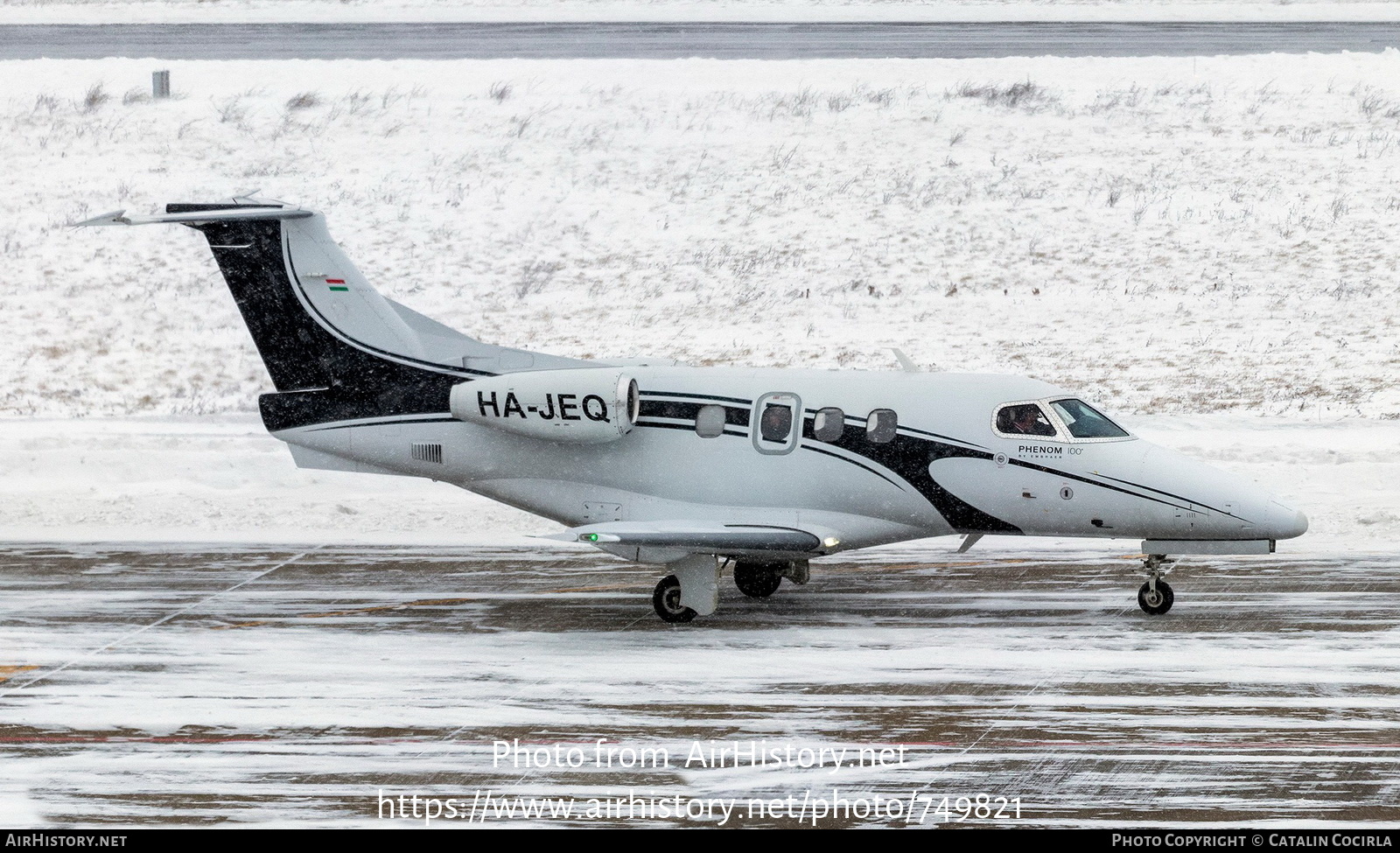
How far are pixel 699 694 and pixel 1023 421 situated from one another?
467cm

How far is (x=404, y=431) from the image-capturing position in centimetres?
1816

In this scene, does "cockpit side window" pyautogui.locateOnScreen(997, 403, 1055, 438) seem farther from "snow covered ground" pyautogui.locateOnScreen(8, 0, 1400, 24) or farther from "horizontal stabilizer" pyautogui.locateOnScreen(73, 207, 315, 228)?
"snow covered ground" pyautogui.locateOnScreen(8, 0, 1400, 24)

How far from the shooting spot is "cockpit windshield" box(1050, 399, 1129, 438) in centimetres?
1669

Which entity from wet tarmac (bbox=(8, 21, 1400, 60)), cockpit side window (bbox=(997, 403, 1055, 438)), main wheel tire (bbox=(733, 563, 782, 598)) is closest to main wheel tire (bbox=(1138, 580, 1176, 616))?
cockpit side window (bbox=(997, 403, 1055, 438))

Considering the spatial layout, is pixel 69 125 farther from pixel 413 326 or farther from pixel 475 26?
pixel 413 326

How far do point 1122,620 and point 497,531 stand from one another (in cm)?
885

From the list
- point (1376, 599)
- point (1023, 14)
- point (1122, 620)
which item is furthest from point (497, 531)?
point (1023, 14)

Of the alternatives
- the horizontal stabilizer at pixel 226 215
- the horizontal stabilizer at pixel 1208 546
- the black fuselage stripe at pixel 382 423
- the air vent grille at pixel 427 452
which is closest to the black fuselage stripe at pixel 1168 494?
the horizontal stabilizer at pixel 1208 546

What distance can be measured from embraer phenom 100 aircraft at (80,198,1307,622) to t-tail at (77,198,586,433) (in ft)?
0.07

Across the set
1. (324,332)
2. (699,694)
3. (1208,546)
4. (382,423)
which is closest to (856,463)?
(1208,546)

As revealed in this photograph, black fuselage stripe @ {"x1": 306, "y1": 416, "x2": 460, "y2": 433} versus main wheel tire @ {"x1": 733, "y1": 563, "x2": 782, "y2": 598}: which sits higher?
black fuselage stripe @ {"x1": 306, "y1": 416, "x2": 460, "y2": 433}

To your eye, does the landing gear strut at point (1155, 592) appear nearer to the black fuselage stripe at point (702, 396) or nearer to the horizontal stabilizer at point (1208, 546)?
the horizontal stabilizer at point (1208, 546)

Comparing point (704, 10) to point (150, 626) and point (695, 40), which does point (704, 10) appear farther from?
point (150, 626)

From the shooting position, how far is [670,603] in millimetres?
16984
